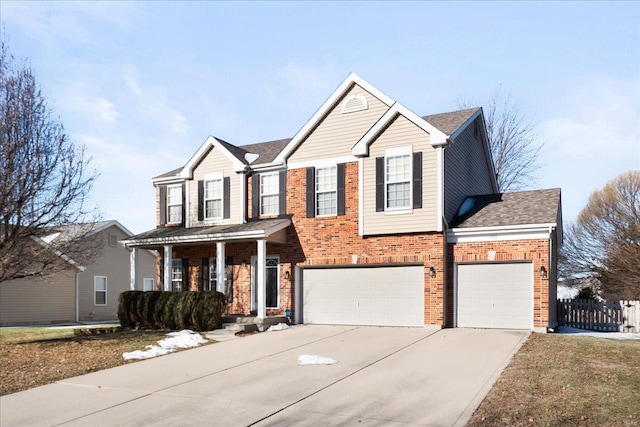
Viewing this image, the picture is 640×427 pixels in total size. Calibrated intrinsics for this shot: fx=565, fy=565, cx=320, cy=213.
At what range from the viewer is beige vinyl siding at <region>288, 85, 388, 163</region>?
18.8m

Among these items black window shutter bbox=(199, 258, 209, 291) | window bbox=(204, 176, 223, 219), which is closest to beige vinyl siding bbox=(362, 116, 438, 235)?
window bbox=(204, 176, 223, 219)

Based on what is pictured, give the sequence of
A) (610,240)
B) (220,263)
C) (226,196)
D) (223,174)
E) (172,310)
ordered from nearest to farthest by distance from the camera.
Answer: (172,310) < (220,263) < (226,196) < (223,174) < (610,240)

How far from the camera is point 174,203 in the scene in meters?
22.6

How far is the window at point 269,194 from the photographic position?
2023cm

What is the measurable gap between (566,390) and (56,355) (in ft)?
37.1

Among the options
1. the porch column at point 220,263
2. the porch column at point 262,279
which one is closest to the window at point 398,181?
the porch column at point 262,279

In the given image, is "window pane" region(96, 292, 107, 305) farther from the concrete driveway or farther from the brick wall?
the brick wall

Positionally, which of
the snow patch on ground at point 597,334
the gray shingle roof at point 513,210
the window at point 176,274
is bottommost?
the snow patch on ground at point 597,334

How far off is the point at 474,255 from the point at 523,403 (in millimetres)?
9079

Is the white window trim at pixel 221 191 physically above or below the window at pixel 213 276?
above

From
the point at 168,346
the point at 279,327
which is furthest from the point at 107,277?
the point at 168,346

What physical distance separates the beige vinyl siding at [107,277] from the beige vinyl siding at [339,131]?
49.1ft

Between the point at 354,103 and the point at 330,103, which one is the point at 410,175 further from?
the point at 330,103

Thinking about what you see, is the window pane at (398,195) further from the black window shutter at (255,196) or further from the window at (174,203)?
the window at (174,203)
